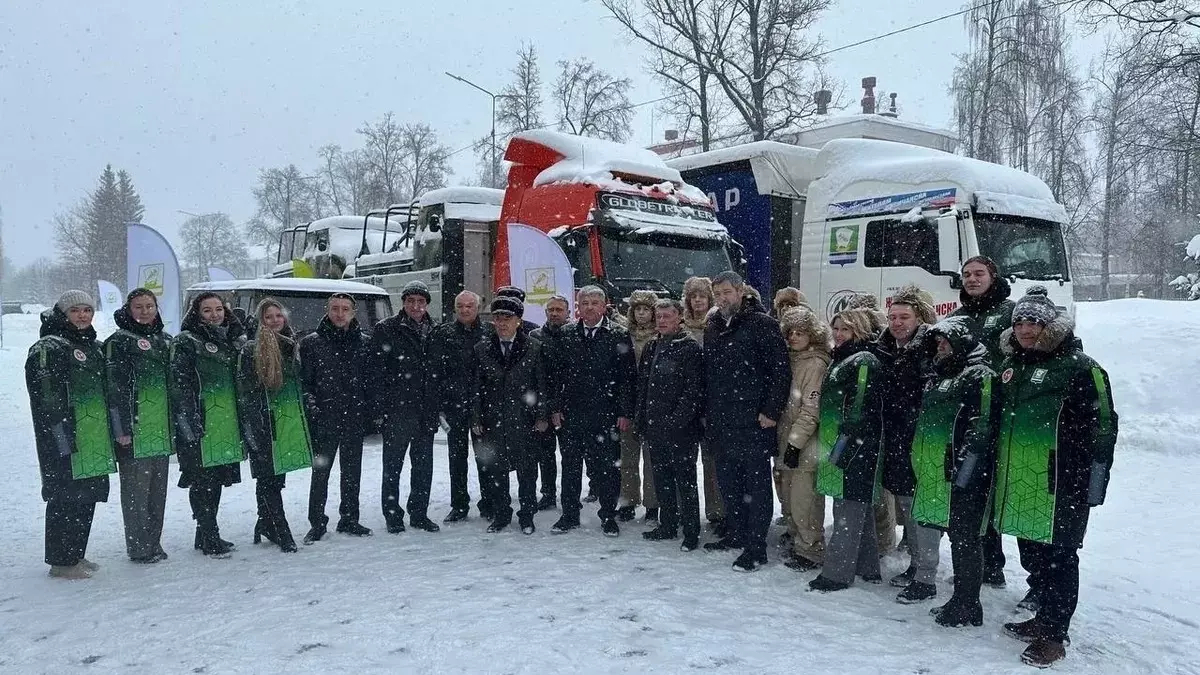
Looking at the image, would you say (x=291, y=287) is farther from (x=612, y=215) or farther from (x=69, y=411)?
(x=69, y=411)

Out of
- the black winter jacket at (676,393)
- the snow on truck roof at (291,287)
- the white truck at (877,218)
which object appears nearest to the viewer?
the black winter jacket at (676,393)

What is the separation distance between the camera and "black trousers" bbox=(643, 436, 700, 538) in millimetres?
5414

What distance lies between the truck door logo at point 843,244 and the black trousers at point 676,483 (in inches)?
240

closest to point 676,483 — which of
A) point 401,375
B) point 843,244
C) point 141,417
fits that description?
point 401,375

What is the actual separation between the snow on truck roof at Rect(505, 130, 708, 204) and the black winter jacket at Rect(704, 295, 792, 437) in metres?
4.94

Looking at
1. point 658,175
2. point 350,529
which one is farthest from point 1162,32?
point 350,529

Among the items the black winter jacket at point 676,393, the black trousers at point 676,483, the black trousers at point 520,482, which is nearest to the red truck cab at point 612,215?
the black trousers at point 520,482

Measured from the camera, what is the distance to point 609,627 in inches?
159

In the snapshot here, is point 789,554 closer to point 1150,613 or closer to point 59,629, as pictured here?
point 1150,613

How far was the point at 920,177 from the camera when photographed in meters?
10.1

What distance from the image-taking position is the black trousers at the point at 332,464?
5605mm

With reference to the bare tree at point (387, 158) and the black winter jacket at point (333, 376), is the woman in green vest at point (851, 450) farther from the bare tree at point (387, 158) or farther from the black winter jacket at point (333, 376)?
the bare tree at point (387, 158)

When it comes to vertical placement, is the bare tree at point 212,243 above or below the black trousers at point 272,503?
above

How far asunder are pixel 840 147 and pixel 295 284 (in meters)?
7.50
